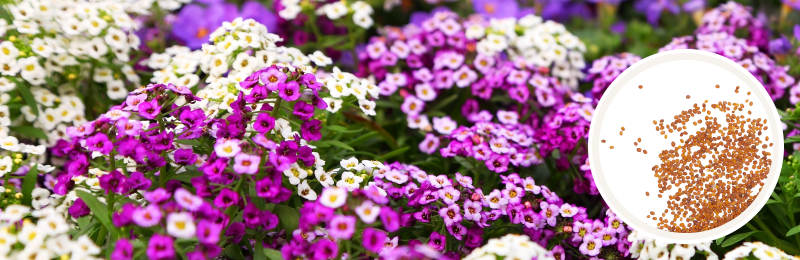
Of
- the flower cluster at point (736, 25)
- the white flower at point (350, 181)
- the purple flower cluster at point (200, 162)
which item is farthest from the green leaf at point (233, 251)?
the flower cluster at point (736, 25)

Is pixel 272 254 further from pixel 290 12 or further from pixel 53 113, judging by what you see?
pixel 290 12

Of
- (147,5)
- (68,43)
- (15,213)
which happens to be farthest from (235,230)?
(147,5)

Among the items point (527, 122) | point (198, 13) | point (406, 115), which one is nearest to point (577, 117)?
point (527, 122)

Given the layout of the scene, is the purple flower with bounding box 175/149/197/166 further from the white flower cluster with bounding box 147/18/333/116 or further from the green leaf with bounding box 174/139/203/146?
the white flower cluster with bounding box 147/18/333/116

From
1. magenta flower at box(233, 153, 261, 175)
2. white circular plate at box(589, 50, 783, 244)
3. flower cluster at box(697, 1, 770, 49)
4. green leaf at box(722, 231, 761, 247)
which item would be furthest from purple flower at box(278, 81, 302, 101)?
flower cluster at box(697, 1, 770, 49)

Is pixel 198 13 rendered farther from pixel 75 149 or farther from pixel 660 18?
pixel 660 18

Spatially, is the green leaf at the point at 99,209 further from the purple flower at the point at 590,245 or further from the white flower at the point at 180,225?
the purple flower at the point at 590,245

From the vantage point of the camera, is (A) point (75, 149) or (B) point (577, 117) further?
(B) point (577, 117)
